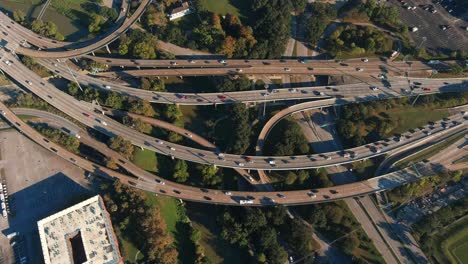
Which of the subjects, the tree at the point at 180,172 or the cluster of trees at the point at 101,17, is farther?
the cluster of trees at the point at 101,17

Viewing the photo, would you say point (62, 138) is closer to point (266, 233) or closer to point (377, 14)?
point (266, 233)

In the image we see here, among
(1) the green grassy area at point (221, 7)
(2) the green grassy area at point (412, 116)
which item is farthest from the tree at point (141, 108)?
(2) the green grassy area at point (412, 116)

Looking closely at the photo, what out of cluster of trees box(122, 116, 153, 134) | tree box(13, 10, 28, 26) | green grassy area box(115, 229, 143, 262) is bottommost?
green grassy area box(115, 229, 143, 262)

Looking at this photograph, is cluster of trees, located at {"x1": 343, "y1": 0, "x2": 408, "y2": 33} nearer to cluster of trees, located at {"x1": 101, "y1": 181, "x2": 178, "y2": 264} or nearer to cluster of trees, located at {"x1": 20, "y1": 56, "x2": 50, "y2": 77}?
cluster of trees, located at {"x1": 101, "y1": 181, "x2": 178, "y2": 264}

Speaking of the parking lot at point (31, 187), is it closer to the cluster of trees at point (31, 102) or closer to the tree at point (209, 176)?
the cluster of trees at point (31, 102)

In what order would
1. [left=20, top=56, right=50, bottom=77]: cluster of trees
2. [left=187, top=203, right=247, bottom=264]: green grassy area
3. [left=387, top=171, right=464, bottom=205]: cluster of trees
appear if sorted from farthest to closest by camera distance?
[left=20, top=56, right=50, bottom=77]: cluster of trees
[left=387, top=171, right=464, bottom=205]: cluster of trees
[left=187, top=203, right=247, bottom=264]: green grassy area

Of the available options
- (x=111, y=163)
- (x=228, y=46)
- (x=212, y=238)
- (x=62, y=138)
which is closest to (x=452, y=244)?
(x=212, y=238)

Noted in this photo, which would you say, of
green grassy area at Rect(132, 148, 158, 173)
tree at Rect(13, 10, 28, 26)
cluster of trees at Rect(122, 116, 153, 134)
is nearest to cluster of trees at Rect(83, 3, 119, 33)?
tree at Rect(13, 10, 28, 26)
